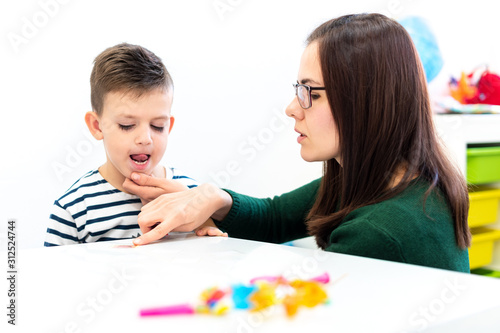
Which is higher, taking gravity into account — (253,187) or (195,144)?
(195,144)

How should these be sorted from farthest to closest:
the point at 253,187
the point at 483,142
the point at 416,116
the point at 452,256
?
1. the point at 483,142
2. the point at 253,187
3. the point at 416,116
4. the point at 452,256

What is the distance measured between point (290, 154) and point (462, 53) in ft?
4.30

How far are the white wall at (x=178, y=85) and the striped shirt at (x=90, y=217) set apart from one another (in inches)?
15.0

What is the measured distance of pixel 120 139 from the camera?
3.69 feet

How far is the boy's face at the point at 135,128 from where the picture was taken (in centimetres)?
111

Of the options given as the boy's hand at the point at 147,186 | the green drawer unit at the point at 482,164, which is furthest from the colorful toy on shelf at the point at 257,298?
the green drawer unit at the point at 482,164

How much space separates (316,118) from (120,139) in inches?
17.0

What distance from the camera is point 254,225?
4.04 ft

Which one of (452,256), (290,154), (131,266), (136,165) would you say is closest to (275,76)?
(290,154)

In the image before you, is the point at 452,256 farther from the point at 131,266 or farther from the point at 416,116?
the point at 131,266

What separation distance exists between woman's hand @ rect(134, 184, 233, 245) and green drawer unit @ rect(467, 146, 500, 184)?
144 centimetres

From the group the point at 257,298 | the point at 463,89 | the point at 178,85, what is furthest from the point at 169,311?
the point at 463,89

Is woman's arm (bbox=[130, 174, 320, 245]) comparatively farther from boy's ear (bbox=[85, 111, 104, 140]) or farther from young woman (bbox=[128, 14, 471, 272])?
boy's ear (bbox=[85, 111, 104, 140])

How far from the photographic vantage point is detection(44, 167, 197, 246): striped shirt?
1125 mm
